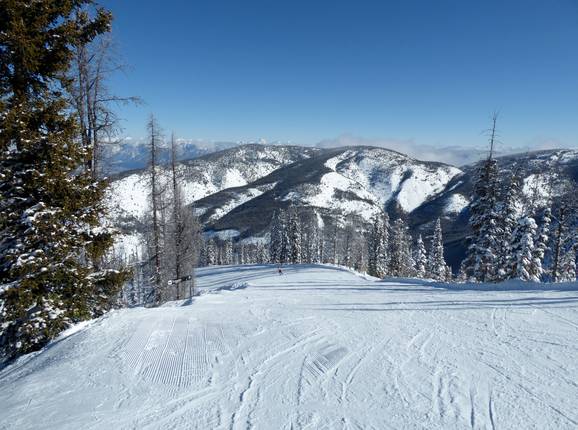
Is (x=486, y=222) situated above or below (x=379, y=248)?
above

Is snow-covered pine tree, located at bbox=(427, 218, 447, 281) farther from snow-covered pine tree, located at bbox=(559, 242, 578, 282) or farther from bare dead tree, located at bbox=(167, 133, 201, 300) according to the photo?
bare dead tree, located at bbox=(167, 133, 201, 300)

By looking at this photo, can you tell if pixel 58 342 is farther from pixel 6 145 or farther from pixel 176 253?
pixel 176 253

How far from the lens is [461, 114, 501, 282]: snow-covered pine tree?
23.8m

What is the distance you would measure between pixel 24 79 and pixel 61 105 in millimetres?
1098

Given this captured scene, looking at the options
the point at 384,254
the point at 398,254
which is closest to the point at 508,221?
the point at 398,254

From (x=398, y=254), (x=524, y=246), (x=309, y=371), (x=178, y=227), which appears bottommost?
(x=398, y=254)

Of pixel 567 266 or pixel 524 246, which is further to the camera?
pixel 567 266

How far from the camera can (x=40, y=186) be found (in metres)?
7.74

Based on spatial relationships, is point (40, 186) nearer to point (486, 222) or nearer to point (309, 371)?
point (309, 371)

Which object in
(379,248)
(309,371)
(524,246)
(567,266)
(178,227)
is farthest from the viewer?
(379,248)

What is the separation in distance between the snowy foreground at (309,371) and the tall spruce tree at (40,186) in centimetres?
92

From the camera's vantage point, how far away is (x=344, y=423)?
170 inches

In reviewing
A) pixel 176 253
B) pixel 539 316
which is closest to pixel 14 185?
pixel 539 316

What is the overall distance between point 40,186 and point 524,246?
2697cm
